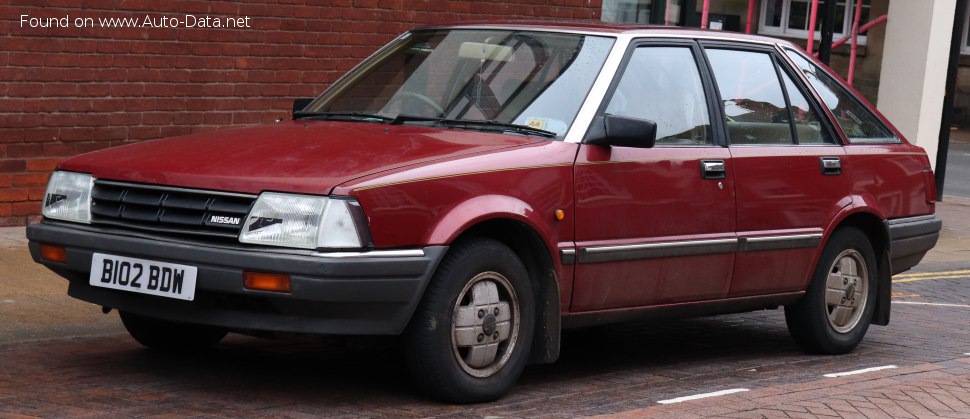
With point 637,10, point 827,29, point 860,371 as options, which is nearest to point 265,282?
point 860,371

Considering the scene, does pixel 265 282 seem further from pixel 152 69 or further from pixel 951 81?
pixel 951 81

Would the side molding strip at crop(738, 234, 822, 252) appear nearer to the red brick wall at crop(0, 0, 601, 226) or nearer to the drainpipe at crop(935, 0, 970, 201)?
the red brick wall at crop(0, 0, 601, 226)

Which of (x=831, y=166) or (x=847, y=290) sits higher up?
(x=831, y=166)

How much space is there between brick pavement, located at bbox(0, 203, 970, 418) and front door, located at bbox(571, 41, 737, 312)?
0.45 metres

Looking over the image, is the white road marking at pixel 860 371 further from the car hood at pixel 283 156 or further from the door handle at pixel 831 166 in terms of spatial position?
the car hood at pixel 283 156

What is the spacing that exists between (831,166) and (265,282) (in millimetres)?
3323

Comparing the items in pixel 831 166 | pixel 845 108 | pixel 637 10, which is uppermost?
pixel 637 10

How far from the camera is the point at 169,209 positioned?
5.77 meters

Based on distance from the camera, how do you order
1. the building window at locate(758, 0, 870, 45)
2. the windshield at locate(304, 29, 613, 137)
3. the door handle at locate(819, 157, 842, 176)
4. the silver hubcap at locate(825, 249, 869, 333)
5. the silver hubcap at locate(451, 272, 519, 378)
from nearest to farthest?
the silver hubcap at locate(451, 272, 519, 378), the windshield at locate(304, 29, 613, 137), the door handle at locate(819, 157, 842, 176), the silver hubcap at locate(825, 249, 869, 333), the building window at locate(758, 0, 870, 45)

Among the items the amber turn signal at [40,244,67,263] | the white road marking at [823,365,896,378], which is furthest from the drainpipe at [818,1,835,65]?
the amber turn signal at [40,244,67,263]

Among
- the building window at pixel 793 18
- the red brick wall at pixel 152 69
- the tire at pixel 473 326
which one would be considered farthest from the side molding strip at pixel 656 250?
the building window at pixel 793 18

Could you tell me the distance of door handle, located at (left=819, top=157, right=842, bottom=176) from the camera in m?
7.62

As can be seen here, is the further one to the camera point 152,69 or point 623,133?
point 152,69

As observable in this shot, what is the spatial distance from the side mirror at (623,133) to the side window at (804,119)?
152 centimetres
